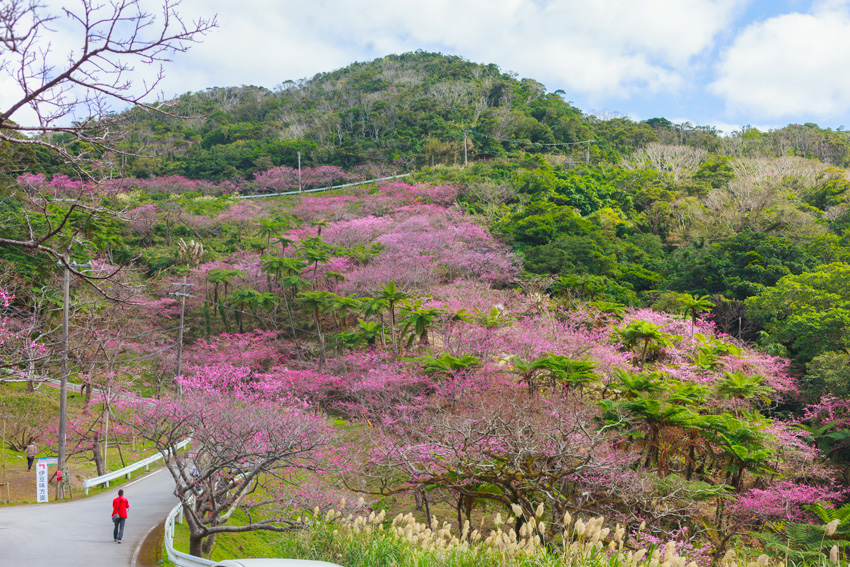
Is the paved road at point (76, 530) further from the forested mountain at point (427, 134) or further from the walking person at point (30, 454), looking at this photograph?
the forested mountain at point (427, 134)

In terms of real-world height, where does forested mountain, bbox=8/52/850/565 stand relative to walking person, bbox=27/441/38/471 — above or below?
above

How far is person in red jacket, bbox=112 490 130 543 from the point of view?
11.4 metres

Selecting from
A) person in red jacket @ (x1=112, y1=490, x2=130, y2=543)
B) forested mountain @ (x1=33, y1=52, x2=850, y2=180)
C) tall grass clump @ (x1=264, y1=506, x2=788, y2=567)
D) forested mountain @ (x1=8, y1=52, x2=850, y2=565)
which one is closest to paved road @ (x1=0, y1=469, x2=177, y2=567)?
person in red jacket @ (x1=112, y1=490, x2=130, y2=543)

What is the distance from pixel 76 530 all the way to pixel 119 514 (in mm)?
1639

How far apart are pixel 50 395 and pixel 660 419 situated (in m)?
23.9

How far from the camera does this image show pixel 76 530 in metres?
12.2

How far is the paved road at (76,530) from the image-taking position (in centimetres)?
1041

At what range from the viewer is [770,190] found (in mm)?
34562

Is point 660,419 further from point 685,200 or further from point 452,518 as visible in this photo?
point 685,200

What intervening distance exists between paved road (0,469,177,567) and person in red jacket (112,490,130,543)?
19 centimetres

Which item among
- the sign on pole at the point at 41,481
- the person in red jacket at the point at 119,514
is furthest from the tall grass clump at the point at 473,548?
the sign on pole at the point at 41,481

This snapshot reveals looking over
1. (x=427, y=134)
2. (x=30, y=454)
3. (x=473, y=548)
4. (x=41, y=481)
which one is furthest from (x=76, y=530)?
(x=427, y=134)

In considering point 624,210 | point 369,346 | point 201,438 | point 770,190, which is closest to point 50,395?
point 369,346

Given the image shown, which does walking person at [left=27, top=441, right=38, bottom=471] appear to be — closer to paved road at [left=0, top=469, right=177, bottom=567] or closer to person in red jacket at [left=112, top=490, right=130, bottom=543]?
paved road at [left=0, top=469, right=177, bottom=567]
